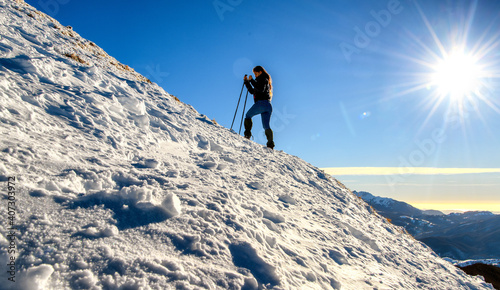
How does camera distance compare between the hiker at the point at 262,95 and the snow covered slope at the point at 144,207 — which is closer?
the snow covered slope at the point at 144,207

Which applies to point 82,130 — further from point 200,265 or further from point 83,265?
point 200,265

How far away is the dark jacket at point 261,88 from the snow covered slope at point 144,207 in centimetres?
236

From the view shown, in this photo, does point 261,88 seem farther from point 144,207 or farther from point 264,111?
point 144,207

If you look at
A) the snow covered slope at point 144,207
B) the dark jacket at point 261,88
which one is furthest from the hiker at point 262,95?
the snow covered slope at point 144,207

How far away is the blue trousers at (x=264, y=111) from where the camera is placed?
8289 mm

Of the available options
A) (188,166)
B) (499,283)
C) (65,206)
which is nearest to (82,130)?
(188,166)

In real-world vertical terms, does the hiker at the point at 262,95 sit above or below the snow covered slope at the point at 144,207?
above

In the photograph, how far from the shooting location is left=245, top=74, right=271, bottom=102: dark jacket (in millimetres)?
8203

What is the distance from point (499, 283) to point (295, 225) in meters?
10.8

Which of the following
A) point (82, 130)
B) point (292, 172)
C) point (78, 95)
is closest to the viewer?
point (82, 130)

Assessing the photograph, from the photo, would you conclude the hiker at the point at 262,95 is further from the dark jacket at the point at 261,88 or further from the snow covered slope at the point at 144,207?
the snow covered slope at the point at 144,207

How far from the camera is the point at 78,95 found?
4883mm

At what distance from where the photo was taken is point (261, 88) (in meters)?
8.21

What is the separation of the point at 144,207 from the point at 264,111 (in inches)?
239
